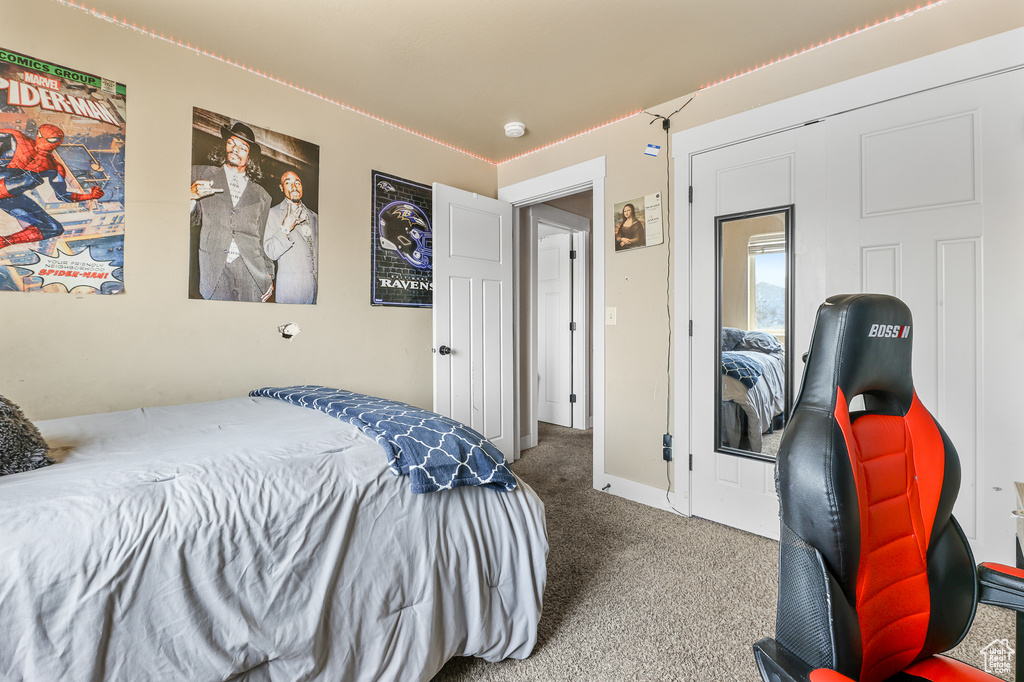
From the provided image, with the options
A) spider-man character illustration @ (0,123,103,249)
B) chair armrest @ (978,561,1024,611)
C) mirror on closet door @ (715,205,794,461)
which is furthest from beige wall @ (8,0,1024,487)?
chair armrest @ (978,561,1024,611)

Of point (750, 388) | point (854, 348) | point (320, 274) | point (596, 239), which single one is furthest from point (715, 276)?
point (320, 274)

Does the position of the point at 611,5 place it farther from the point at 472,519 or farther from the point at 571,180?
the point at 472,519

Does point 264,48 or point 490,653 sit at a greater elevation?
point 264,48

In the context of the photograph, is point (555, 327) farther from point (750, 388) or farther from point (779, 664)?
point (779, 664)

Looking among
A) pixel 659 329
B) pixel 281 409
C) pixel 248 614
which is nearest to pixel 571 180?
pixel 659 329

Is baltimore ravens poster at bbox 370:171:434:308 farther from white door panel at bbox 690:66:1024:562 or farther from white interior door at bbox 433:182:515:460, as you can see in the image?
white door panel at bbox 690:66:1024:562

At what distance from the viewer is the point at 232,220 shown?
95.5 inches

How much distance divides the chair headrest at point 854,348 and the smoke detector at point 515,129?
8.86ft

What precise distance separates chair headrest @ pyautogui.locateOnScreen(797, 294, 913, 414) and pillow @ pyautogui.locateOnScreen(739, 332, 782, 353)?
1579 millimetres

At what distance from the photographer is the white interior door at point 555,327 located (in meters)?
5.10

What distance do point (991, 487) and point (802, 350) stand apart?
0.88m

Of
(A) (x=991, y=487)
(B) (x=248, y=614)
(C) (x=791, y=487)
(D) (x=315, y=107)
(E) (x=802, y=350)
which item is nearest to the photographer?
(C) (x=791, y=487)

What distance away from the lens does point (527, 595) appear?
151 centimetres

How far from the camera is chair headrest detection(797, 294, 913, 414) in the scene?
0.86m
